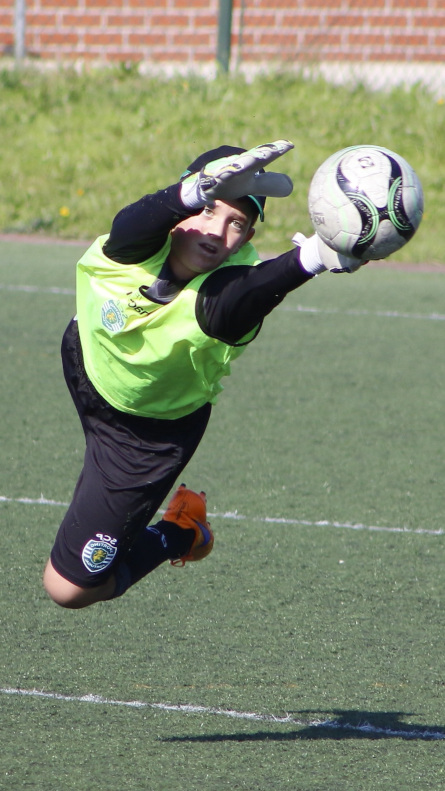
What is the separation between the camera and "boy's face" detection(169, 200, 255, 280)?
3.14 m

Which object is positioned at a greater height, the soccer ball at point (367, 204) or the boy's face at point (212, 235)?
the soccer ball at point (367, 204)

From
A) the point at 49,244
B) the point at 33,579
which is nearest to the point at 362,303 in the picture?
the point at 49,244

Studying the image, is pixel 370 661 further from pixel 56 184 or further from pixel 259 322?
pixel 56 184

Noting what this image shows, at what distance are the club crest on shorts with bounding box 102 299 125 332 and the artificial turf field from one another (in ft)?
3.73

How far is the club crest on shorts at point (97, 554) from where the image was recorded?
3547 mm

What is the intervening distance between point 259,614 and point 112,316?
4.71 ft

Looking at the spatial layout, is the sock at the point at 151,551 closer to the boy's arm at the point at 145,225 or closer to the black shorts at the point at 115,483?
the black shorts at the point at 115,483

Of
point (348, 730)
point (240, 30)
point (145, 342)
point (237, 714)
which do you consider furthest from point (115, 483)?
point (240, 30)

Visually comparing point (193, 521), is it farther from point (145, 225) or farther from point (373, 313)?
point (373, 313)

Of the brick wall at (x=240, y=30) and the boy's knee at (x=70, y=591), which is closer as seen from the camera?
the boy's knee at (x=70, y=591)

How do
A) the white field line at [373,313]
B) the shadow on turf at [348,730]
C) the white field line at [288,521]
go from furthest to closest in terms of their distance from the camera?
the white field line at [373,313]
the white field line at [288,521]
the shadow on turf at [348,730]

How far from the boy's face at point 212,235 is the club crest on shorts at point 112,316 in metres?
0.26

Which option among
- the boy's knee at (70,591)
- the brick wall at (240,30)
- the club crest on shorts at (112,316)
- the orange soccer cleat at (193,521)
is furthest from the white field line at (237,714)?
the brick wall at (240,30)

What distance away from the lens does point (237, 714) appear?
3434mm
